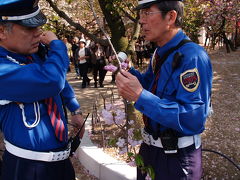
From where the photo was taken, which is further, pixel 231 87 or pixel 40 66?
pixel 231 87

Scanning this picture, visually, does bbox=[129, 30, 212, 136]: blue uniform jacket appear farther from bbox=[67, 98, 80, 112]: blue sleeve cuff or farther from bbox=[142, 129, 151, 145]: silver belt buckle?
bbox=[67, 98, 80, 112]: blue sleeve cuff

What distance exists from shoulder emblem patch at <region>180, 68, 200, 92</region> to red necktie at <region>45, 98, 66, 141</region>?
2.71 ft

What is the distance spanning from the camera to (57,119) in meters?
1.76

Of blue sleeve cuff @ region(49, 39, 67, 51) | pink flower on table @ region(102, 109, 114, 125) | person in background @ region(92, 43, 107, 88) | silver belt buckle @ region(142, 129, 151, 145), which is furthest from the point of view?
person in background @ region(92, 43, 107, 88)

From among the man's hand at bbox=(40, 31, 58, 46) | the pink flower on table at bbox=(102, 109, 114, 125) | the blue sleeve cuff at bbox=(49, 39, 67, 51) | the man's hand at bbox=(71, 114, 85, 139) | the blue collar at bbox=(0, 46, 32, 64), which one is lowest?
the pink flower on table at bbox=(102, 109, 114, 125)

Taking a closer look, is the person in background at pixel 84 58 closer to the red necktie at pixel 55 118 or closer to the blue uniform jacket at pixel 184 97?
the red necktie at pixel 55 118

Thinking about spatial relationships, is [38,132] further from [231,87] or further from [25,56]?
[231,87]

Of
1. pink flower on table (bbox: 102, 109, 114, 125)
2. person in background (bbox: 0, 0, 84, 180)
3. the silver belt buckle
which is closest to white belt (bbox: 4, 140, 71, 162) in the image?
person in background (bbox: 0, 0, 84, 180)

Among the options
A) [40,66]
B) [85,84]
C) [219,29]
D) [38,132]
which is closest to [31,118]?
[38,132]

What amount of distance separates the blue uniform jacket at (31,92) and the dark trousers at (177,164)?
0.67 m

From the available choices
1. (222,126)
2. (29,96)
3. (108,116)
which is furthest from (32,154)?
(222,126)

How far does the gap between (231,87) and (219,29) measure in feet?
37.8

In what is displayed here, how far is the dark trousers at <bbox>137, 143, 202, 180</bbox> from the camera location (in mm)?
1782

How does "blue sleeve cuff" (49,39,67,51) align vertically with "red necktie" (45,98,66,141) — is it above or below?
above
